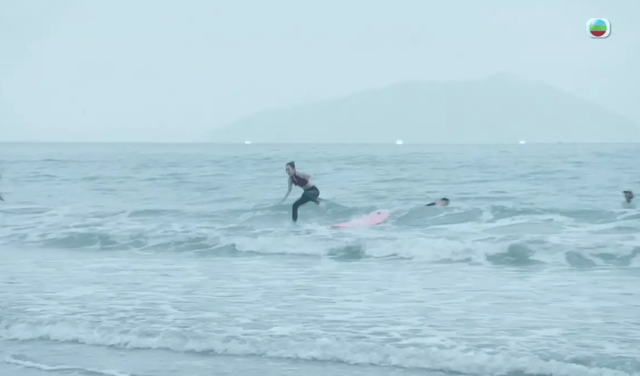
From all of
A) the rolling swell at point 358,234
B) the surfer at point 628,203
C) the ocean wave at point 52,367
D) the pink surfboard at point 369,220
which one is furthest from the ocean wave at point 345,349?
the surfer at point 628,203

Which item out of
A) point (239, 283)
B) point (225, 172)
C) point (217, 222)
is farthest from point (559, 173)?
point (239, 283)

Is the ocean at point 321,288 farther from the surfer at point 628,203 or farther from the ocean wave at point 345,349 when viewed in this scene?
the surfer at point 628,203

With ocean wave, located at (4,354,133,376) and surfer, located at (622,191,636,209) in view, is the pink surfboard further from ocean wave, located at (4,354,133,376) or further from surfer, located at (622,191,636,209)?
ocean wave, located at (4,354,133,376)

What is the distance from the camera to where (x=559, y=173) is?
1193 inches

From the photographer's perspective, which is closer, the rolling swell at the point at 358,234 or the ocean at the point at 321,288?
the ocean at the point at 321,288

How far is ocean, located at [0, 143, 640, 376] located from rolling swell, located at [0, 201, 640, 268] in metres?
0.06

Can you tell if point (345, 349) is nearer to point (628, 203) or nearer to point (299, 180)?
point (299, 180)

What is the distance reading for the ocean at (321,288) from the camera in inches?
263

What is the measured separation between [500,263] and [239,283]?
4.69 meters

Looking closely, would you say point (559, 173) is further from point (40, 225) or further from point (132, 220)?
point (40, 225)

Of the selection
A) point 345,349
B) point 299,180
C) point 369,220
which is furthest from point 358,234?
point 345,349

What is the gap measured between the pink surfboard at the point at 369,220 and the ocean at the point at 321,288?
0.39 m

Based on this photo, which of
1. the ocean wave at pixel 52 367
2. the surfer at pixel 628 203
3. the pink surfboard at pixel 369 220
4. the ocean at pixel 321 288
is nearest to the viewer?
the ocean wave at pixel 52 367

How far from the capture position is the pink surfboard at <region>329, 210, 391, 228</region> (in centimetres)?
1711
